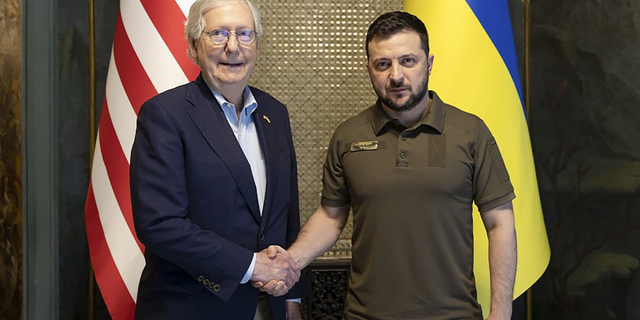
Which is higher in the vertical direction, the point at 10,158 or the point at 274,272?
the point at 10,158

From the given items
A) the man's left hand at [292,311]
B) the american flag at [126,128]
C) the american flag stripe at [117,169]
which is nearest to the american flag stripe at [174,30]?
the american flag at [126,128]

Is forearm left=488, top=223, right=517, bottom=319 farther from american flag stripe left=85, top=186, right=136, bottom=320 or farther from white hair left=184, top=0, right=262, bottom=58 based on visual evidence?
american flag stripe left=85, top=186, right=136, bottom=320

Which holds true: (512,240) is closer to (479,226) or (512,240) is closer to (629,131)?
(479,226)

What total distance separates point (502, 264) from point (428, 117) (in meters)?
0.48

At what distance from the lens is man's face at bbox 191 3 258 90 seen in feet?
6.42

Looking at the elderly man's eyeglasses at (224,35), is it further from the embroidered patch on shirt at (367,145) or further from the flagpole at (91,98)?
the flagpole at (91,98)

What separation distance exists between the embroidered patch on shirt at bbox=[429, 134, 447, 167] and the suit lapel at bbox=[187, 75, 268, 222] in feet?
1.71

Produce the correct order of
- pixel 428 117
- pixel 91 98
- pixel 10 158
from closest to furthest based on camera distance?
pixel 428 117 < pixel 10 158 < pixel 91 98

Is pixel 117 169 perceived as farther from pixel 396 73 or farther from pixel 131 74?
pixel 396 73

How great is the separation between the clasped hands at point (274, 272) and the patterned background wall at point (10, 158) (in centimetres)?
146

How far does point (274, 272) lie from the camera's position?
6.35 feet

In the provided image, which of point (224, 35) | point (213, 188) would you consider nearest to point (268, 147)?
point (213, 188)

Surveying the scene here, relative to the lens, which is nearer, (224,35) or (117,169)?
(224,35)

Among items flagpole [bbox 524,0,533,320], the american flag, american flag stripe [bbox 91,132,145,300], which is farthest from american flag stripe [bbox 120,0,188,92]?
flagpole [bbox 524,0,533,320]
